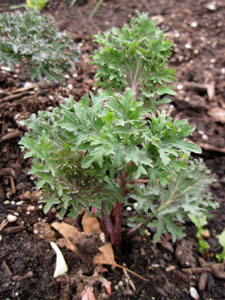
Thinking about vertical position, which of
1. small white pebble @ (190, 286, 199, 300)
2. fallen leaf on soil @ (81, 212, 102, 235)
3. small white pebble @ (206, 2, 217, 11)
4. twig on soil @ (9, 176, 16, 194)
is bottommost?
small white pebble @ (190, 286, 199, 300)

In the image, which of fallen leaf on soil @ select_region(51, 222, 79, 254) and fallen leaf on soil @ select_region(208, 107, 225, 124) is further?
fallen leaf on soil @ select_region(208, 107, 225, 124)

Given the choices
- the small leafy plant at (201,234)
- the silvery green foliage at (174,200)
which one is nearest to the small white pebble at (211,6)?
the silvery green foliage at (174,200)

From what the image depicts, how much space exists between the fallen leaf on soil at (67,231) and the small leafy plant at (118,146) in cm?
22

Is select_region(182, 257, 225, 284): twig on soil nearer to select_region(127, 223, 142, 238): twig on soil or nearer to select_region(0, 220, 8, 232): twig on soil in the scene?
select_region(127, 223, 142, 238): twig on soil

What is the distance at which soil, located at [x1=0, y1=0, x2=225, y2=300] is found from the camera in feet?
6.61

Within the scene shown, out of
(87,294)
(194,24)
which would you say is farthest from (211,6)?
(87,294)

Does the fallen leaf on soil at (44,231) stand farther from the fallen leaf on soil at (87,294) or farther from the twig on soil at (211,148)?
the twig on soil at (211,148)

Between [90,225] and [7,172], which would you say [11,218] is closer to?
[7,172]

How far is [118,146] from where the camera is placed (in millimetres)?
1395

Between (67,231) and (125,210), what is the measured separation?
1.67 feet

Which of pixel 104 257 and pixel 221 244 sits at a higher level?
pixel 104 257

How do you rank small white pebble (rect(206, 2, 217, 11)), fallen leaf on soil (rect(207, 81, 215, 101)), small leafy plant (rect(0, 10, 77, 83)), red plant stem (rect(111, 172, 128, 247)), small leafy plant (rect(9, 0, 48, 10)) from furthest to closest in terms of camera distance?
small white pebble (rect(206, 2, 217, 11)) < small leafy plant (rect(9, 0, 48, 10)) < fallen leaf on soil (rect(207, 81, 215, 101)) < small leafy plant (rect(0, 10, 77, 83)) < red plant stem (rect(111, 172, 128, 247))

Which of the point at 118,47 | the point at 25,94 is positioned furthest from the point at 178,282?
the point at 25,94

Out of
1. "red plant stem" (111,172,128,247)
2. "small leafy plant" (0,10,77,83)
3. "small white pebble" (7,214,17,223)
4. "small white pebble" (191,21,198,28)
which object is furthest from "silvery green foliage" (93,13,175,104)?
"small white pebble" (191,21,198,28)
